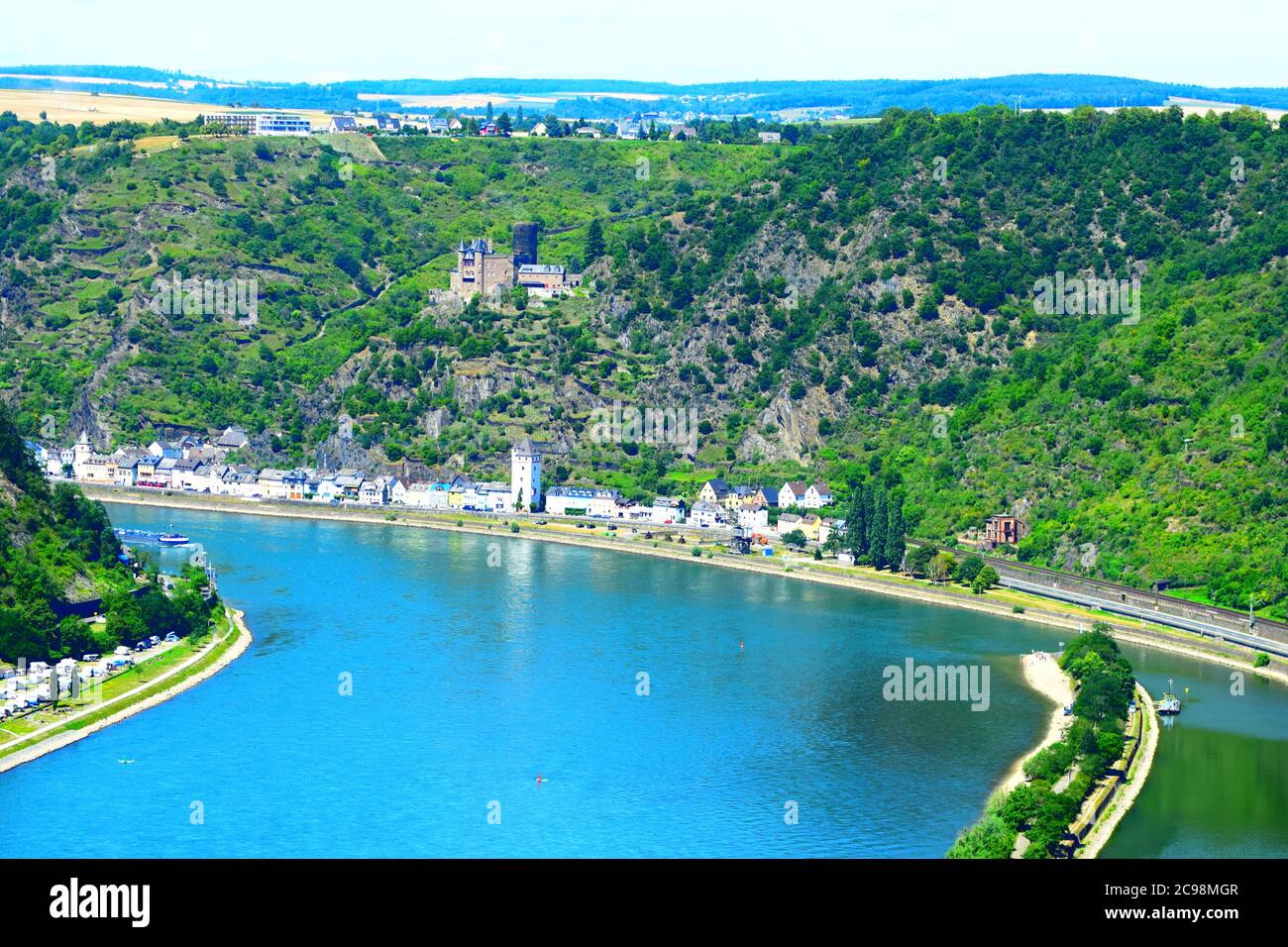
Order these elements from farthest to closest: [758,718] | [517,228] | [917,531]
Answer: [517,228] < [917,531] < [758,718]

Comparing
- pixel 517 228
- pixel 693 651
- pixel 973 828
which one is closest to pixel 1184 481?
pixel 693 651

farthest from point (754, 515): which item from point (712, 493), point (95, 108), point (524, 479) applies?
point (95, 108)

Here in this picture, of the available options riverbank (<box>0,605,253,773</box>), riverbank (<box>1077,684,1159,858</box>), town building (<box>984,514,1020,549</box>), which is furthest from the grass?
town building (<box>984,514,1020,549</box>)

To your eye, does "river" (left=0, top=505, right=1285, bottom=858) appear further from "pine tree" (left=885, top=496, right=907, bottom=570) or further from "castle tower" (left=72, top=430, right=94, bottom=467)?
"castle tower" (left=72, top=430, right=94, bottom=467)

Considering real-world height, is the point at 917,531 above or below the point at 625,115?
below

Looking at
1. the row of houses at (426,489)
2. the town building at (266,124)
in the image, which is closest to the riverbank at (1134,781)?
the row of houses at (426,489)

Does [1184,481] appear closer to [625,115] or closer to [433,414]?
[433,414]

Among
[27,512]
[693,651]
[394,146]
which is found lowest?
[693,651]
